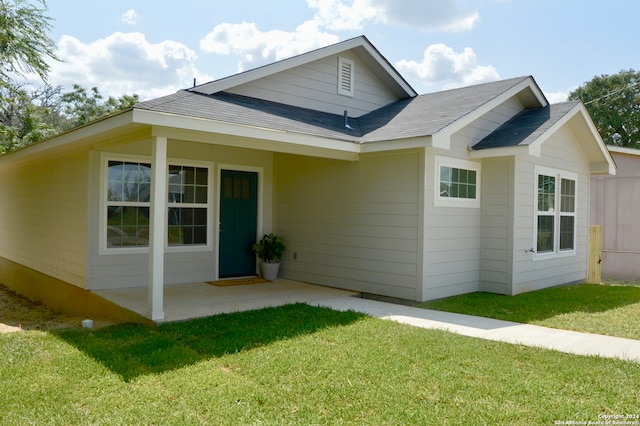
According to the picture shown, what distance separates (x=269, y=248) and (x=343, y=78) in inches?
146

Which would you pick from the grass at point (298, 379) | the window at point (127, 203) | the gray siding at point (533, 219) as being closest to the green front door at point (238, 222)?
the window at point (127, 203)

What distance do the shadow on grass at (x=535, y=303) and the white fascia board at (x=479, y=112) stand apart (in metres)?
2.26

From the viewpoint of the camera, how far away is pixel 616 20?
42.0 ft

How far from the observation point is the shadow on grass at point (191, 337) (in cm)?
451

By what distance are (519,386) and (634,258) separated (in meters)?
10.3

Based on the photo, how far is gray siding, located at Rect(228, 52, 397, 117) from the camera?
29.3ft

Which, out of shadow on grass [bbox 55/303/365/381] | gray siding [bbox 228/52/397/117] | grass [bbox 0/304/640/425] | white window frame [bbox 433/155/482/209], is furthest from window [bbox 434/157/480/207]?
gray siding [bbox 228/52/397/117]

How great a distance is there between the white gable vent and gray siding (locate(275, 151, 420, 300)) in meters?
1.88

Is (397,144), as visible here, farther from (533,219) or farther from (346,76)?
(346,76)

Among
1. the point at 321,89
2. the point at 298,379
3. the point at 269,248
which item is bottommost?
the point at 298,379

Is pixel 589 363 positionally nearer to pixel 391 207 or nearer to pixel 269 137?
pixel 391 207

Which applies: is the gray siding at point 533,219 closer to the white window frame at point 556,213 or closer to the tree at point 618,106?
the white window frame at point 556,213

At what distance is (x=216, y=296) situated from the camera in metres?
7.33

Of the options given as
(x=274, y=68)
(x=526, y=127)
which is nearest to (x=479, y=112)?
(x=526, y=127)
